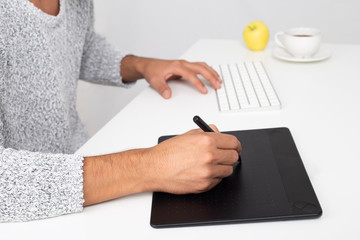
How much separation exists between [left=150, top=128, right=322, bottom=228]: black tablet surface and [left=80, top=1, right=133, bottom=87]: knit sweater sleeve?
732 mm

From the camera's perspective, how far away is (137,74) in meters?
1.44

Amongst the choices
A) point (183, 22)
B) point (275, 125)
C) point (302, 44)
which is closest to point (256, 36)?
point (302, 44)

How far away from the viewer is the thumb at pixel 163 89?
1.22m

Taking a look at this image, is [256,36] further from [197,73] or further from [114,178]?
[114,178]

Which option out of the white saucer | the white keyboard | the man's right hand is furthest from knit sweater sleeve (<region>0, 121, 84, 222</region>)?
the white saucer

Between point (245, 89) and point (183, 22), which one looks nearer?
point (245, 89)

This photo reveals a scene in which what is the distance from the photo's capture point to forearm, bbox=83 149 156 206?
2.50 ft

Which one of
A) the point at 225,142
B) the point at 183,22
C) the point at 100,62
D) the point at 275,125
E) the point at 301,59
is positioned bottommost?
the point at 225,142

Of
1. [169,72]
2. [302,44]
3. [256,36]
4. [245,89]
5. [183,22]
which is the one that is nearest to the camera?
[245,89]

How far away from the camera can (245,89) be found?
3.93ft

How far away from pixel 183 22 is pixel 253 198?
2.19 m

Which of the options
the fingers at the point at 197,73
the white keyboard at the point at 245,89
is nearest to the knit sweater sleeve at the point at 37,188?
the white keyboard at the point at 245,89

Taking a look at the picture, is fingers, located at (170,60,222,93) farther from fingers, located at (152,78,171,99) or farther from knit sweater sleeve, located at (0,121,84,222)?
knit sweater sleeve, located at (0,121,84,222)

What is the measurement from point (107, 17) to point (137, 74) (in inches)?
59.7
